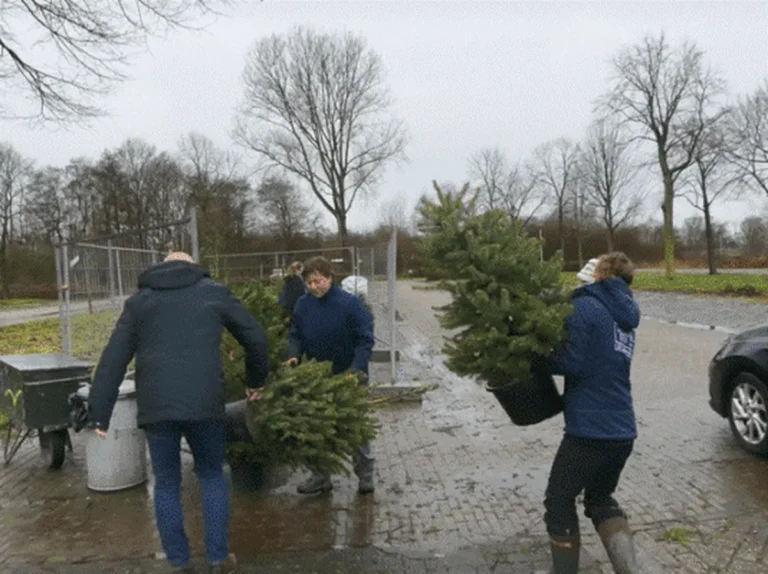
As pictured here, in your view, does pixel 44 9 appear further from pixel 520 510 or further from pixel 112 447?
pixel 520 510

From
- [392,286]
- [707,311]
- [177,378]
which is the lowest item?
[707,311]

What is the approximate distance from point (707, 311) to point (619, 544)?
760 inches

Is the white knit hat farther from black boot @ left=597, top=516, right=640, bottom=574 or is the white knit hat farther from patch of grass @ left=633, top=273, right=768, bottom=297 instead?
patch of grass @ left=633, top=273, right=768, bottom=297

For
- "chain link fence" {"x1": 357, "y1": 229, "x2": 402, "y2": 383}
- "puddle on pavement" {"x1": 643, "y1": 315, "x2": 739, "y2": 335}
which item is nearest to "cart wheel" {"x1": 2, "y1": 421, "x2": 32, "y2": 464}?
"chain link fence" {"x1": 357, "y1": 229, "x2": 402, "y2": 383}

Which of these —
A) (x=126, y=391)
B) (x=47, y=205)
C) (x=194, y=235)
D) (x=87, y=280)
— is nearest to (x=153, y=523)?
(x=126, y=391)

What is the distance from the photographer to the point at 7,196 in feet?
156

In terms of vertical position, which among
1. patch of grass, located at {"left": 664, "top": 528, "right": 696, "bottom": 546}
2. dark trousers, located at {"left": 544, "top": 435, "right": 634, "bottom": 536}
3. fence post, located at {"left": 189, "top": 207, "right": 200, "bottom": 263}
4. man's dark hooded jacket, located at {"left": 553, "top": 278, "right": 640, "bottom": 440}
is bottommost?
patch of grass, located at {"left": 664, "top": 528, "right": 696, "bottom": 546}

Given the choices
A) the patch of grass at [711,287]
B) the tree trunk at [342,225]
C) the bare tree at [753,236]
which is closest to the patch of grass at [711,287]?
the patch of grass at [711,287]

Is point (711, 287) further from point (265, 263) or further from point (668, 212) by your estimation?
point (265, 263)

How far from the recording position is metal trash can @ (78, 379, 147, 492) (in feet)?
17.4

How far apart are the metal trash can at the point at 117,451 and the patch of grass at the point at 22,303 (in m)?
37.1

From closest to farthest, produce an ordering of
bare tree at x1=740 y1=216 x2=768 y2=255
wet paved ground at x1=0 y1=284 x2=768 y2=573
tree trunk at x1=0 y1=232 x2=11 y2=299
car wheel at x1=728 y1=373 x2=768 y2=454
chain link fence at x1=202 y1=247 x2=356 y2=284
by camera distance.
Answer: wet paved ground at x1=0 y1=284 x2=768 y2=573 → car wheel at x1=728 y1=373 x2=768 y2=454 → chain link fence at x1=202 y1=247 x2=356 y2=284 → tree trunk at x1=0 y1=232 x2=11 y2=299 → bare tree at x1=740 y1=216 x2=768 y2=255

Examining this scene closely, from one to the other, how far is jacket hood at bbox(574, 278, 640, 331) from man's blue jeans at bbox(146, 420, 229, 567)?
6.64 feet

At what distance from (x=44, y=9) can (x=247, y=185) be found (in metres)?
35.7
